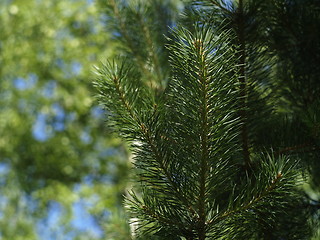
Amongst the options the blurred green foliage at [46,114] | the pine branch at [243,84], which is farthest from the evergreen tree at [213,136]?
the blurred green foliage at [46,114]

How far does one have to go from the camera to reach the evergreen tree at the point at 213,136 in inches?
33.5

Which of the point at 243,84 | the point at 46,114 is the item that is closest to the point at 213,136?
the point at 243,84

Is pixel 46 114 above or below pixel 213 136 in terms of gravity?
above

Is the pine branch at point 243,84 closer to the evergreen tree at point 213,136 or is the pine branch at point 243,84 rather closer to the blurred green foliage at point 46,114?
the evergreen tree at point 213,136

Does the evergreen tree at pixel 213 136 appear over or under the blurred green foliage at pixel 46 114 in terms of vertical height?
under

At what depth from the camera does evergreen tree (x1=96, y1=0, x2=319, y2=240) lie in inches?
33.5

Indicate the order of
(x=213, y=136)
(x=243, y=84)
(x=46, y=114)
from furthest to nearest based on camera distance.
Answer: (x=46, y=114), (x=243, y=84), (x=213, y=136)

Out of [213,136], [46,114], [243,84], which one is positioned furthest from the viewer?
[46,114]

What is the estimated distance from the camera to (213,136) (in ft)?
2.83

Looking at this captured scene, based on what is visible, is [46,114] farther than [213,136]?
Yes

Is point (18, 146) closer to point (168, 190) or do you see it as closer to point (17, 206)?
point (17, 206)

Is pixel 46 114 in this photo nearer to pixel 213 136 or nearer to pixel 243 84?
pixel 243 84

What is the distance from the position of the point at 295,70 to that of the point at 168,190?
60cm

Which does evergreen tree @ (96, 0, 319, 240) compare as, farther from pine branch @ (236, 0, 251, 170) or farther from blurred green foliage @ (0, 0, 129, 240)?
blurred green foliage @ (0, 0, 129, 240)
